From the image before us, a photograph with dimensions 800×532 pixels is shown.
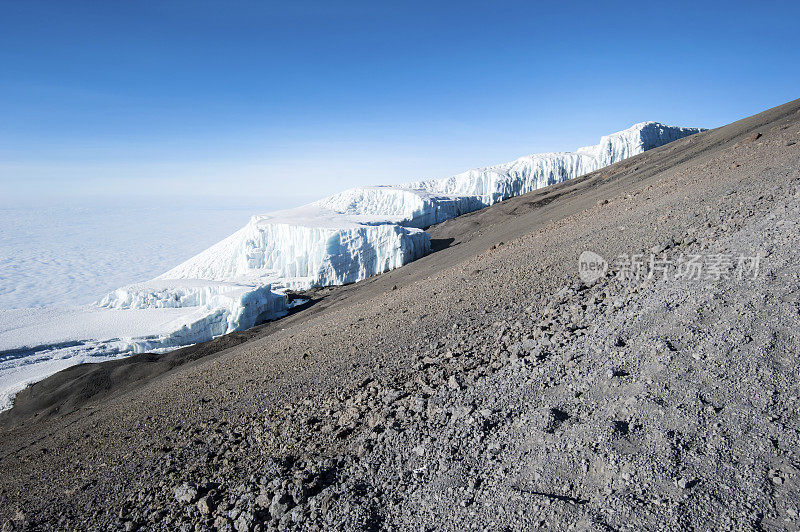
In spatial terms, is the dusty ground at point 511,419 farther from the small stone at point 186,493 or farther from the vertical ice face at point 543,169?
the vertical ice face at point 543,169

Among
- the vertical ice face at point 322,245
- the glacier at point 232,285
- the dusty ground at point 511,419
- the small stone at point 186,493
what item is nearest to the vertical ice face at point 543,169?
the glacier at point 232,285

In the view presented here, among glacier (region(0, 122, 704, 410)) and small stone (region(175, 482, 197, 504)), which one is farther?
glacier (region(0, 122, 704, 410))

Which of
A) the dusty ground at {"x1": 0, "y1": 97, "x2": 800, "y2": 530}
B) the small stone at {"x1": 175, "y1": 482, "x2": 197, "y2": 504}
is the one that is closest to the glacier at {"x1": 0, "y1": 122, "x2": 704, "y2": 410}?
the dusty ground at {"x1": 0, "y1": 97, "x2": 800, "y2": 530}

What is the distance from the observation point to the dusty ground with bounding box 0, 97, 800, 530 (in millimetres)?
3521

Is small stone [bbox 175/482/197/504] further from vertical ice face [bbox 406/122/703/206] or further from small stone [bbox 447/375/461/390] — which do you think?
vertical ice face [bbox 406/122/703/206]

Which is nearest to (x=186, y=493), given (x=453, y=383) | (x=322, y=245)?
(x=453, y=383)

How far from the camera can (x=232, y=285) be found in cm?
2353

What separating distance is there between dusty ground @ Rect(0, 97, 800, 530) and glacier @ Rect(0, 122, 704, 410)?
36.8 ft

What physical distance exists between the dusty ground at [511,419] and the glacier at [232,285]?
11212 mm

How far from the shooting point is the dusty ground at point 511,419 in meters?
3.52

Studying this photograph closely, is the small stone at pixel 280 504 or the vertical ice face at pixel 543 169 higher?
the vertical ice face at pixel 543 169

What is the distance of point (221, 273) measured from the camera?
1217 inches

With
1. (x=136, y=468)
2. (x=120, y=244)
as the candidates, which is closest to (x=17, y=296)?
(x=120, y=244)

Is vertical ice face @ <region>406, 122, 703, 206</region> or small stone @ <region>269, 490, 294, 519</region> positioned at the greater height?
vertical ice face @ <region>406, 122, 703, 206</region>
